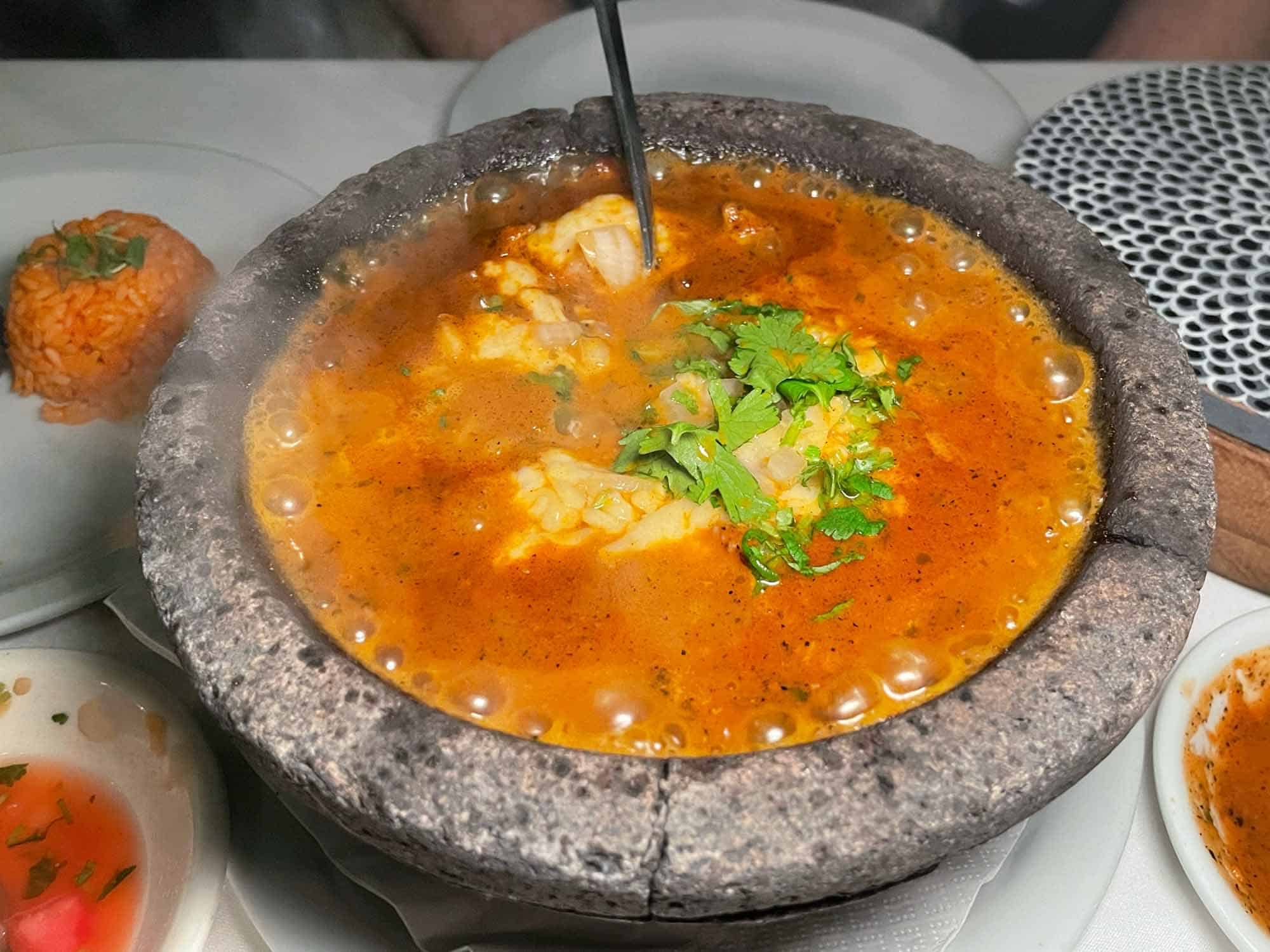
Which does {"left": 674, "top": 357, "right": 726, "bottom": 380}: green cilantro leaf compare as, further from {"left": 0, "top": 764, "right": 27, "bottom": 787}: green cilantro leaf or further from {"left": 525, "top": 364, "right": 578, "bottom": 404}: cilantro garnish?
{"left": 0, "top": 764, "right": 27, "bottom": 787}: green cilantro leaf

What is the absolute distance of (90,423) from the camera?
216cm

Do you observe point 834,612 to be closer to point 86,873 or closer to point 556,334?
point 556,334

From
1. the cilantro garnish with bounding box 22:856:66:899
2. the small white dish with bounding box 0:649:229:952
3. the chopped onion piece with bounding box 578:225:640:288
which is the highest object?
the chopped onion piece with bounding box 578:225:640:288

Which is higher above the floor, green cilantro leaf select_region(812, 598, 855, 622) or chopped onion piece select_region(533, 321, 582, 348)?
chopped onion piece select_region(533, 321, 582, 348)

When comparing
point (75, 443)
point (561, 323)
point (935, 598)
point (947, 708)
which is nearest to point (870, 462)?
point (935, 598)

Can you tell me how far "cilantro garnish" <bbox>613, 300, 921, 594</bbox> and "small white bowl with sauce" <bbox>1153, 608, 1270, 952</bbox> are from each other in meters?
0.57

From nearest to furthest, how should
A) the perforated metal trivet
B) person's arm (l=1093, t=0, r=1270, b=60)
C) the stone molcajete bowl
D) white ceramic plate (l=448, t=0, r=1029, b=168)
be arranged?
the stone molcajete bowl, the perforated metal trivet, white ceramic plate (l=448, t=0, r=1029, b=168), person's arm (l=1093, t=0, r=1270, b=60)

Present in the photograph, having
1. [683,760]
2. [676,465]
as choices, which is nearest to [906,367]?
[676,465]

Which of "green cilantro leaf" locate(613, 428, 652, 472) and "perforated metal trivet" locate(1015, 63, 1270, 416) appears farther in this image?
"perforated metal trivet" locate(1015, 63, 1270, 416)

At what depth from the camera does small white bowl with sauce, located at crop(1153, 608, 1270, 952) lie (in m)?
1.32

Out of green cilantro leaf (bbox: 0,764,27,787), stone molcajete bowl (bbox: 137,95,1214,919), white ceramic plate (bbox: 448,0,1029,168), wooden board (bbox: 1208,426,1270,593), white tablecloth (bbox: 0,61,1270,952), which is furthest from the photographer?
white tablecloth (bbox: 0,61,1270,952)

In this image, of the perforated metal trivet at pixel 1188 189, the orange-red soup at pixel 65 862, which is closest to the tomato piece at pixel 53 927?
the orange-red soup at pixel 65 862

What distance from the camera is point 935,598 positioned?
119 centimetres

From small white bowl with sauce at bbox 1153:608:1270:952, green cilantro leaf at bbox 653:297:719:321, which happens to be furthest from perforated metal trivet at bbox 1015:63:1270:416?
green cilantro leaf at bbox 653:297:719:321
